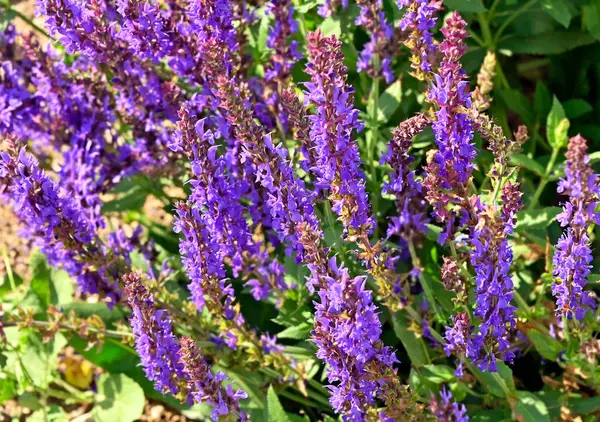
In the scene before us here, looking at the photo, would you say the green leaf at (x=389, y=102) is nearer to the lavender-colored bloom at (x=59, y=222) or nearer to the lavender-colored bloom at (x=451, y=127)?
the lavender-colored bloom at (x=451, y=127)

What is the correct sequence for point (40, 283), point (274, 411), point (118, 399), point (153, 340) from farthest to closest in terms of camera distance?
point (40, 283)
point (118, 399)
point (274, 411)
point (153, 340)

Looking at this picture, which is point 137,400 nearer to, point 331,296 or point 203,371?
point 203,371

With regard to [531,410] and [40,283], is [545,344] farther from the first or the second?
[40,283]

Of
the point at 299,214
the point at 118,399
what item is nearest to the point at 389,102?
the point at 299,214

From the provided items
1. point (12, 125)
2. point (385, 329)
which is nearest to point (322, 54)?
point (12, 125)

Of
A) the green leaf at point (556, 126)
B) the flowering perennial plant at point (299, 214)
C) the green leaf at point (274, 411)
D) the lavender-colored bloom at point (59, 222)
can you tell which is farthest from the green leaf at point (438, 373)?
the lavender-colored bloom at point (59, 222)

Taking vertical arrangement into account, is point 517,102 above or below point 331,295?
above
